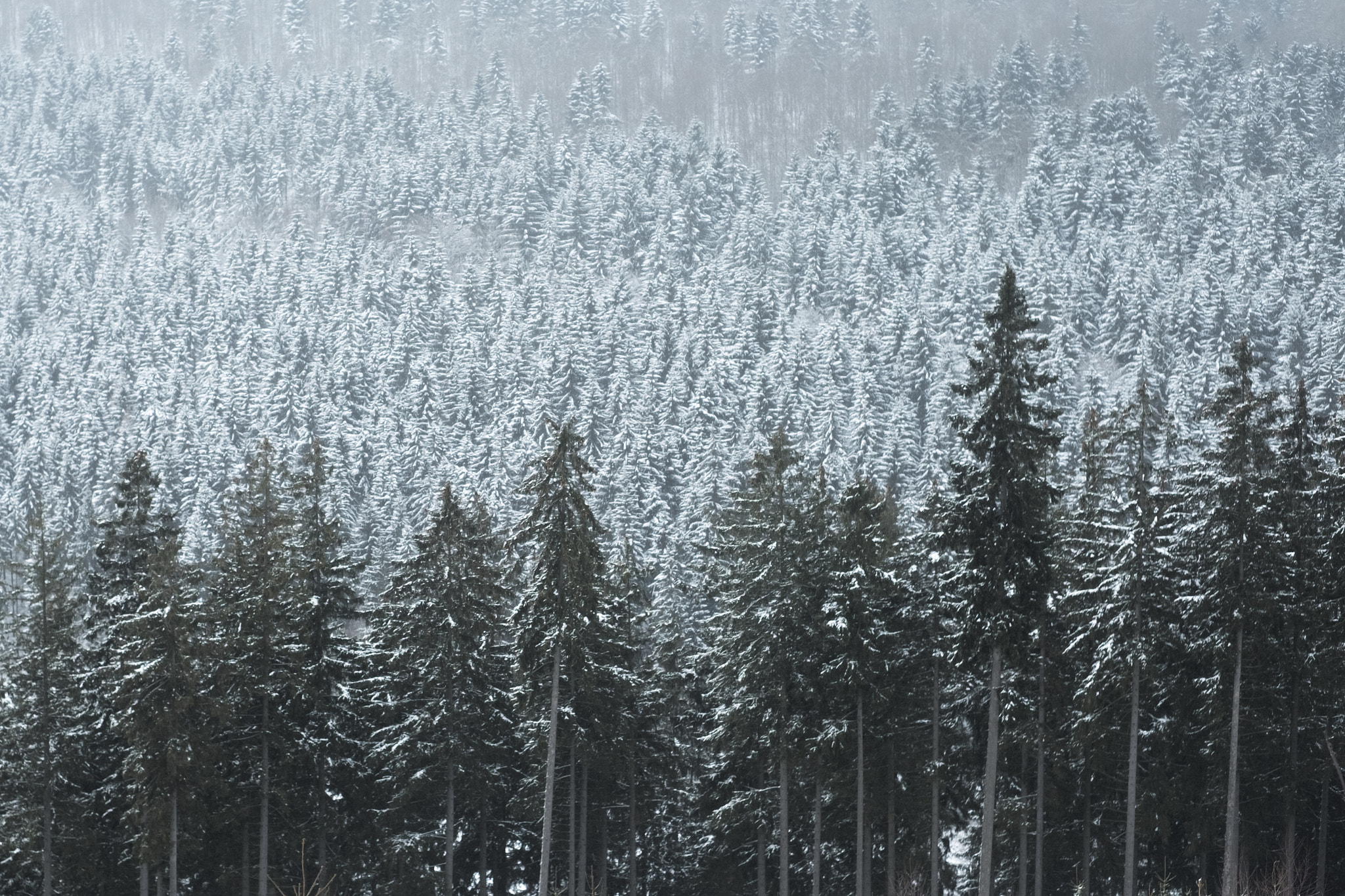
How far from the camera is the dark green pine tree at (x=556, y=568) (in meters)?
27.8

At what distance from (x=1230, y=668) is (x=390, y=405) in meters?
115

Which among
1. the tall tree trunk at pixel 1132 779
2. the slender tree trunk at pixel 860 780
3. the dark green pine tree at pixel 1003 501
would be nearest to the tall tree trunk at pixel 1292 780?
the tall tree trunk at pixel 1132 779

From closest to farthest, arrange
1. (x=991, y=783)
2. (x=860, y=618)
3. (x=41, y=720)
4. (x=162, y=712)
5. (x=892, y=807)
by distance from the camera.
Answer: (x=991, y=783) → (x=162, y=712) → (x=41, y=720) → (x=860, y=618) → (x=892, y=807)

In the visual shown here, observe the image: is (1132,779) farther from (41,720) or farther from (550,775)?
(41,720)

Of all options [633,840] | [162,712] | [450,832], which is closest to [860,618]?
[633,840]

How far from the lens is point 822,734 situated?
94.6 feet

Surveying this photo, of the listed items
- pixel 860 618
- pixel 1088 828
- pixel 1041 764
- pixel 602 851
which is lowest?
pixel 602 851

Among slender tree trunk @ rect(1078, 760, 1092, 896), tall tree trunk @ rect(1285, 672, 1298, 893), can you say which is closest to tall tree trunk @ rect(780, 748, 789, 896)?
slender tree trunk @ rect(1078, 760, 1092, 896)

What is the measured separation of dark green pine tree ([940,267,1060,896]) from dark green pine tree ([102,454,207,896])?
16.9m

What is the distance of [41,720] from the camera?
28.2 meters

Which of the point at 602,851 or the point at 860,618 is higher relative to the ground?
the point at 860,618

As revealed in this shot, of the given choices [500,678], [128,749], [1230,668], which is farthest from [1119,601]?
[128,749]

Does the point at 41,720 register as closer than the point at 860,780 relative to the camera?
Yes

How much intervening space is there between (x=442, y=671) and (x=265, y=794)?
201 inches
